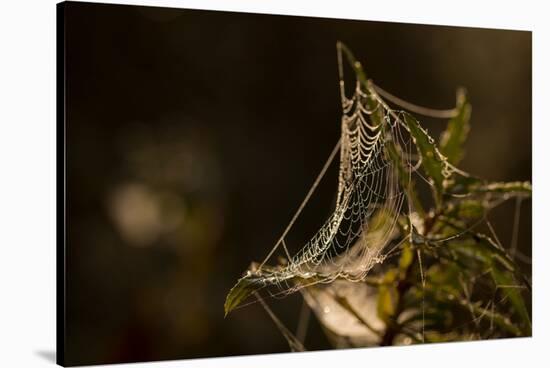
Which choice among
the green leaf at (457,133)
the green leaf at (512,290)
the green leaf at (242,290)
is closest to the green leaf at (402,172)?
the green leaf at (457,133)

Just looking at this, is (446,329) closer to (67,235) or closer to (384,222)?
(384,222)

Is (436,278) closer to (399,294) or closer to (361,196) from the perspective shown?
(399,294)

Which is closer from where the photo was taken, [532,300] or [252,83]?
[252,83]

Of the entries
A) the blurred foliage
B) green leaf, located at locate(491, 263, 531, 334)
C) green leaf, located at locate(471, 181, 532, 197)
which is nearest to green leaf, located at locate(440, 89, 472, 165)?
the blurred foliage

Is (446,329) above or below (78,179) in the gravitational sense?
below

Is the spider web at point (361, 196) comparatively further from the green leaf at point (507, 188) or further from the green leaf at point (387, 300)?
the green leaf at point (507, 188)

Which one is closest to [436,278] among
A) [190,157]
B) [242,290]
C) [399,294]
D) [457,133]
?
[399,294]

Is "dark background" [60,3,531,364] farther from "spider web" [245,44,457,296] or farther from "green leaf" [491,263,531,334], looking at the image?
"green leaf" [491,263,531,334]

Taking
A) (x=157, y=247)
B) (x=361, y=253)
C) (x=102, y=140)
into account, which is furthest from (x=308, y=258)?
(x=102, y=140)
